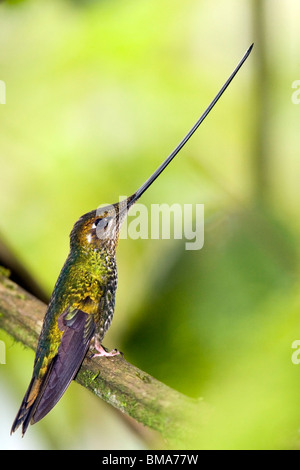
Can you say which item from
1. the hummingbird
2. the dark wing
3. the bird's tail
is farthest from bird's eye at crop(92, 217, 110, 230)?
the bird's tail

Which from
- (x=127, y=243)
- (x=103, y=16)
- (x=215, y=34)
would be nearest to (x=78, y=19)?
(x=103, y=16)

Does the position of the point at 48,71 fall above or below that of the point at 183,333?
above

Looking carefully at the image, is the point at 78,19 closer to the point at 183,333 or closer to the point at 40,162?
the point at 40,162

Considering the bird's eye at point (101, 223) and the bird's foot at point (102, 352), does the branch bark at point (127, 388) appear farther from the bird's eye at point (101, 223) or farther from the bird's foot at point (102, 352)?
the bird's eye at point (101, 223)

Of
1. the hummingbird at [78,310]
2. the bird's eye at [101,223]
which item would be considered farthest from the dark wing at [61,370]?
the bird's eye at [101,223]

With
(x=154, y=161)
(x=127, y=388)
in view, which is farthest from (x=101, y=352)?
(x=154, y=161)

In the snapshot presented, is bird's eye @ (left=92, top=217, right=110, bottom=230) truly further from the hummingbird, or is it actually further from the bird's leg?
the bird's leg
